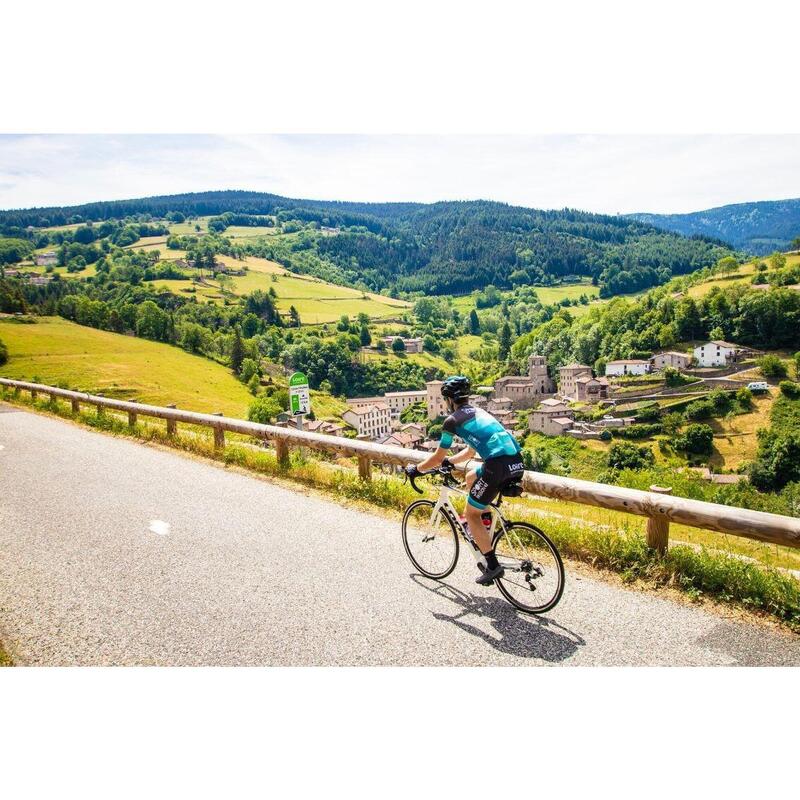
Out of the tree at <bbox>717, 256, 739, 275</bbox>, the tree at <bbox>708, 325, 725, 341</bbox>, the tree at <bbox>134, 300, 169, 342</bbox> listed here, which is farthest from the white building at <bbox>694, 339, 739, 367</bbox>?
the tree at <bbox>134, 300, 169, 342</bbox>

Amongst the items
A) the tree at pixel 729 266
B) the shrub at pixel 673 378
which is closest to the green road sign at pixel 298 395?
the shrub at pixel 673 378

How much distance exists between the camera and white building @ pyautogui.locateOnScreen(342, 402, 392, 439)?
73188mm

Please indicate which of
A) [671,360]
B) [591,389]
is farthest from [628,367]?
[591,389]

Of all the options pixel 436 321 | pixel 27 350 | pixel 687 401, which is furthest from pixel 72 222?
pixel 687 401

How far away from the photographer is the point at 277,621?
4.22 m

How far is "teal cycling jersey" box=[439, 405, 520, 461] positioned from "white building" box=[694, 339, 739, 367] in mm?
105777

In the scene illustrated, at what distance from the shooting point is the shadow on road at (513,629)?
12.2 ft

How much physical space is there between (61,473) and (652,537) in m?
8.57

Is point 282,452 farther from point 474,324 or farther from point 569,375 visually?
point 474,324

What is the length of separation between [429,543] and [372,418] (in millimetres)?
74032

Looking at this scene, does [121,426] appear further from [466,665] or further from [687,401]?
[687,401]

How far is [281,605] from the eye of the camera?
448 cm

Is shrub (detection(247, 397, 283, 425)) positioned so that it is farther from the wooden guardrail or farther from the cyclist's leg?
the cyclist's leg

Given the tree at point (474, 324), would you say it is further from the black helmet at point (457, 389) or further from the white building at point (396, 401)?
the black helmet at point (457, 389)
